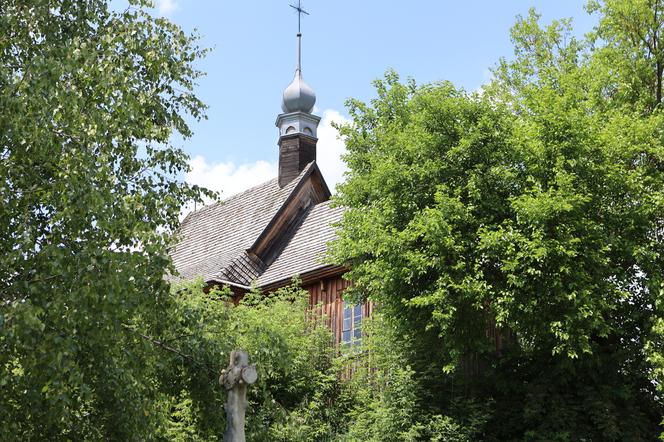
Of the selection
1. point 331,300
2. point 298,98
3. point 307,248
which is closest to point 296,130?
point 298,98

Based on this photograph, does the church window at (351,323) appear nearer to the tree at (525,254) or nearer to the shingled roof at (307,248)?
the shingled roof at (307,248)

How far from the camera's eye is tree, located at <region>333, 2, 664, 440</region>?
17047mm

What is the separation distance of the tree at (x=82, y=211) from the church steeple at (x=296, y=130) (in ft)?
55.6

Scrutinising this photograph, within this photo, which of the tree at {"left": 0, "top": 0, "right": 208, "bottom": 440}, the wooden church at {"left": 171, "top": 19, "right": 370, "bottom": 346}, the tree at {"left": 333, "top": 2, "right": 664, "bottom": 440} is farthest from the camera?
the wooden church at {"left": 171, "top": 19, "right": 370, "bottom": 346}

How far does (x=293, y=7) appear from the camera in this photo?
3400cm

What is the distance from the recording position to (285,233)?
93.1ft

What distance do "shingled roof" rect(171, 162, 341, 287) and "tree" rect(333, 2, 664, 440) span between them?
16.2ft

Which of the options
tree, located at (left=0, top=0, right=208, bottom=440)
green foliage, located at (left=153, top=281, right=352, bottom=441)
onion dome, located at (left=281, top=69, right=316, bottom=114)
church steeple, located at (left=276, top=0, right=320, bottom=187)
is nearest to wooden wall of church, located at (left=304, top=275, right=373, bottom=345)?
green foliage, located at (left=153, top=281, right=352, bottom=441)

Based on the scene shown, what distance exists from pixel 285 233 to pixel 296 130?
4.41m

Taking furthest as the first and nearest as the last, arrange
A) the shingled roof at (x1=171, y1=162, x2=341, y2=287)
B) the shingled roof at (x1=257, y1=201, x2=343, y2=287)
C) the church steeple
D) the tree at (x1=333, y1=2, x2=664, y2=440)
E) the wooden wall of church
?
the church steeple, the shingled roof at (x1=171, y1=162, x2=341, y2=287), the shingled roof at (x1=257, y1=201, x2=343, y2=287), the wooden wall of church, the tree at (x1=333, y1=2, x2=664, y2=440)

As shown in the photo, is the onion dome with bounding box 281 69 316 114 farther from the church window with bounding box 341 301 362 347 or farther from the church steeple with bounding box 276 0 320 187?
the church window with bounding box 341 301 362 347

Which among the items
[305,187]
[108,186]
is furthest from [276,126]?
[108,186]

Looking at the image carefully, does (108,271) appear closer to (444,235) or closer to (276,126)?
(444,235)

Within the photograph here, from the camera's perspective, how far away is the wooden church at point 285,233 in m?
24.1
